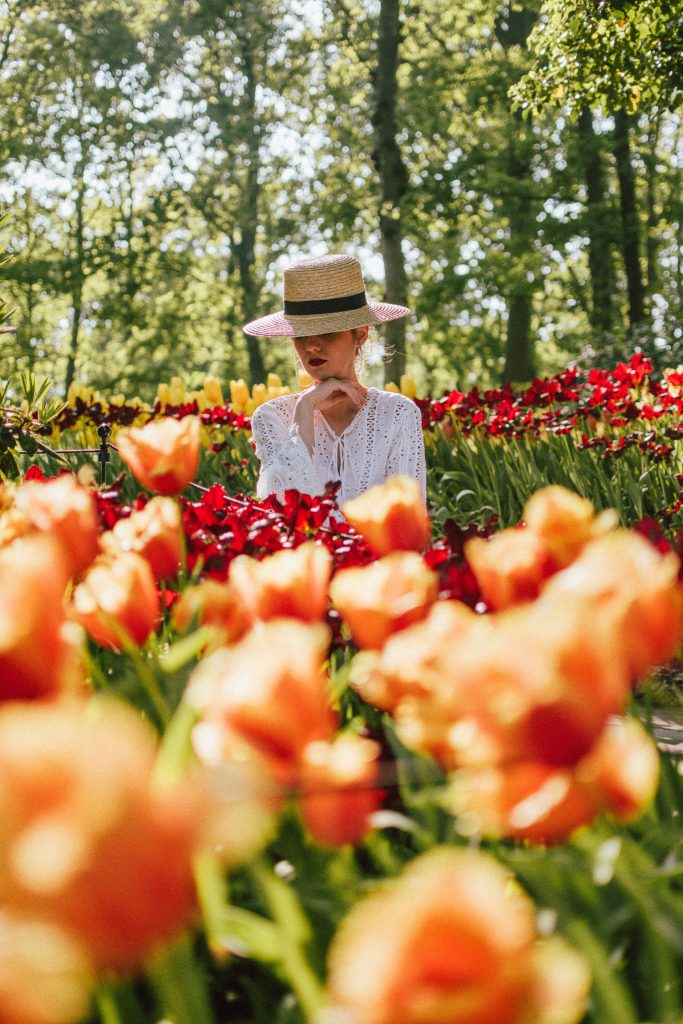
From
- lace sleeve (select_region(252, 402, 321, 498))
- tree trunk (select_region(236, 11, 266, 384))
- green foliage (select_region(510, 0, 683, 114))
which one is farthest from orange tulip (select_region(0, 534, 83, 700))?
tree trunk (select_region(236, 11, 266, 384))

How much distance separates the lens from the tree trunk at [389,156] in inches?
380

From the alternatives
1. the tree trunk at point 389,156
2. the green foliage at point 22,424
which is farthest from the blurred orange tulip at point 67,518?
the tree trunk at point 389,156

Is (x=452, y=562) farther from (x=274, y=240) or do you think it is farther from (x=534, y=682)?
(x=274, y=240)

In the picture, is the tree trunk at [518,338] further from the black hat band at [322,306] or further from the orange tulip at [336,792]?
the orange tulip at [336,792]

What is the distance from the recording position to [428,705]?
0.61 meters

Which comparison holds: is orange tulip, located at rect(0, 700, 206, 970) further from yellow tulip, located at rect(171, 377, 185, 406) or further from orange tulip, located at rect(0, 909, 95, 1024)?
yellow tulip, located at rect(171, 377, 185, 406)

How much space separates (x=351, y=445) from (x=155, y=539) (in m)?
2.71

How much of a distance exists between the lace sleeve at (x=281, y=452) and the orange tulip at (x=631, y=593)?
8.67ft

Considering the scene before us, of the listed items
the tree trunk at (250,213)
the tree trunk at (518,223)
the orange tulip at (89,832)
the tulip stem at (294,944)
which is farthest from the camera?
the tree trunk at (250,213)

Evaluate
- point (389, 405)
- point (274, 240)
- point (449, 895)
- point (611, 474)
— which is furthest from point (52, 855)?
point (274, 240)

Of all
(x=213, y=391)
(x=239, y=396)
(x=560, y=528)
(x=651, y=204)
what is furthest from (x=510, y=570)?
(x=651, y=204)

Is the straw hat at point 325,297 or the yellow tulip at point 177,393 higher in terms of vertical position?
the straw hat at point 325,297

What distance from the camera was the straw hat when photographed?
3.56 meters

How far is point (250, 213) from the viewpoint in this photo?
2014cm
